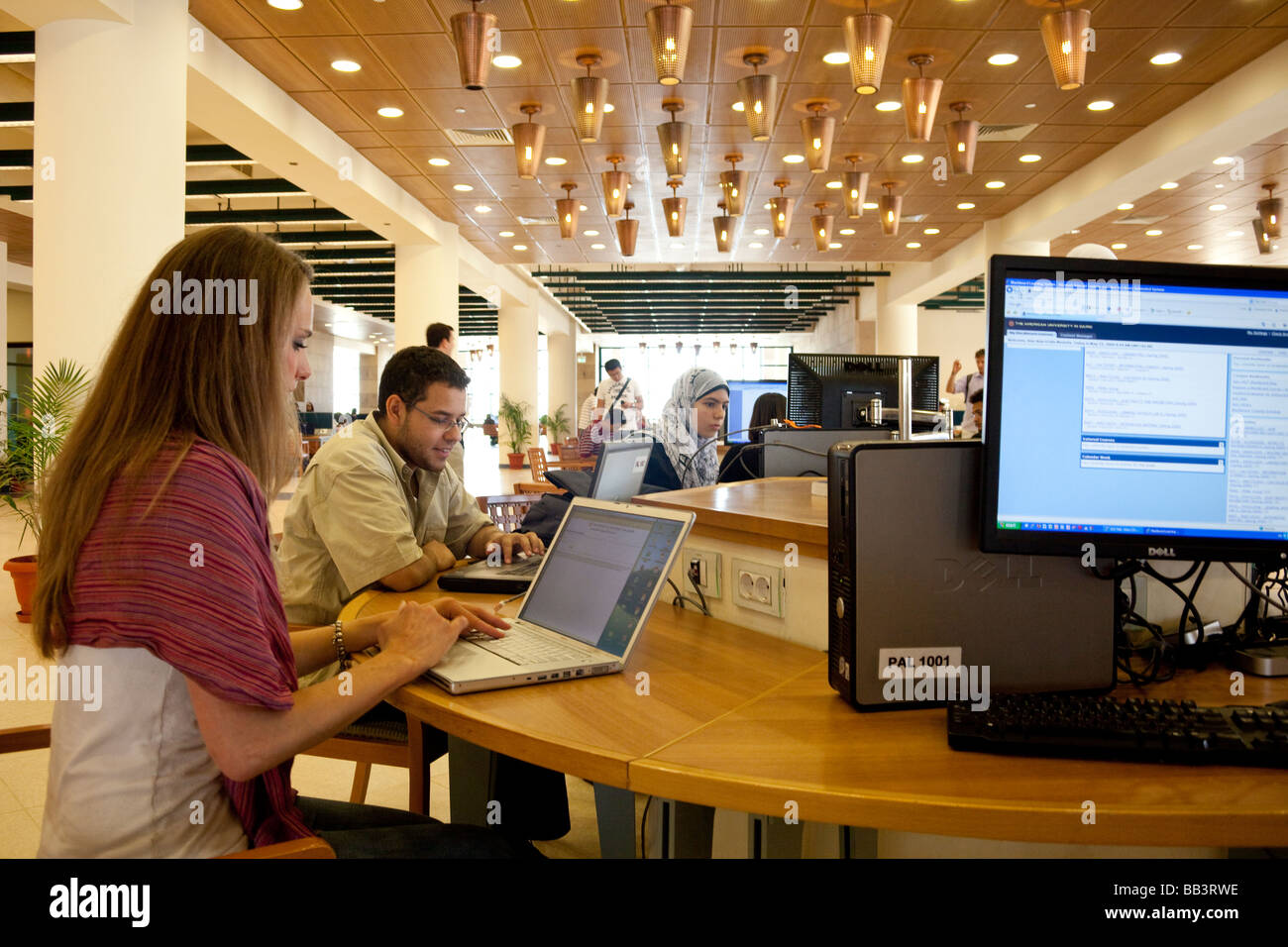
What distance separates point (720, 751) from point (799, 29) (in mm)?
5133

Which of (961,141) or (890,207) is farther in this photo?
(890,207)

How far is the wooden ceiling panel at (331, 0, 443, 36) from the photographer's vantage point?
16.2ft

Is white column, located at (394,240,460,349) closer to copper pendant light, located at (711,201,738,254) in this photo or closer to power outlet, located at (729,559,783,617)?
copper pendant light, located at (711,201,738,254)

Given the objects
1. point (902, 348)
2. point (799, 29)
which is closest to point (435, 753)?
point (799, 29)

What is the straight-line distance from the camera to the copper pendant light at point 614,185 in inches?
302

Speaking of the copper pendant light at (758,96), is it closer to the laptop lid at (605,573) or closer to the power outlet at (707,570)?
the power outlet at (707,570)

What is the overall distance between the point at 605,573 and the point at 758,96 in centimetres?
484

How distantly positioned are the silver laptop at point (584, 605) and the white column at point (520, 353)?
15.1 m

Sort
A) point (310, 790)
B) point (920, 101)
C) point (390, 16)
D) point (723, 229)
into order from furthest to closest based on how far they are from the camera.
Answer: point (723, 229)
point (920, 101)
point (390, 16)
point (310, 790)

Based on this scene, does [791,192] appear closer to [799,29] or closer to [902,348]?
[799,29]

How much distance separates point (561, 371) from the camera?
22.1 meters

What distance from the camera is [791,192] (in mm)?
8852

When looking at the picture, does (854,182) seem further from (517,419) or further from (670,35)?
(517,419)

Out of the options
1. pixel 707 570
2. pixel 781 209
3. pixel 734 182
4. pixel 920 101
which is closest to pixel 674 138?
pixel 734 182
